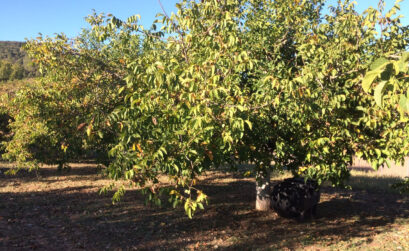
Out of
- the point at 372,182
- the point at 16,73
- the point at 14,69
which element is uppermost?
the point at 14,69

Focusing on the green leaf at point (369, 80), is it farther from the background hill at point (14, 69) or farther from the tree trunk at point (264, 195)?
the background hill at point (14, 69)

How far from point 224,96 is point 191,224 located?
5187 millimetres

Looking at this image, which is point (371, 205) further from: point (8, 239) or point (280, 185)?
point (8, 239)

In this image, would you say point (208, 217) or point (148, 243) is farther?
point (208, 217)

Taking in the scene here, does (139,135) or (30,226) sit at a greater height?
(139,135)

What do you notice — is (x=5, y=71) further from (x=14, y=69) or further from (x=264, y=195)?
(x=264, y=195)

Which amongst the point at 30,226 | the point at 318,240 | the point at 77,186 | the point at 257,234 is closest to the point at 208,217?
the point at 257,234

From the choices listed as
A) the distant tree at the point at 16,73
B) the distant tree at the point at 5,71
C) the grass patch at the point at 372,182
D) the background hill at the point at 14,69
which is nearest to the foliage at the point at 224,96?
the grass patch at the point at 372,182

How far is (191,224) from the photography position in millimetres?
8305

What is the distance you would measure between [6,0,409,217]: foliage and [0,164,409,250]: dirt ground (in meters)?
1.94

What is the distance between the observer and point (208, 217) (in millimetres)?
8984

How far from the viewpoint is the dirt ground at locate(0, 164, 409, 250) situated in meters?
6.84

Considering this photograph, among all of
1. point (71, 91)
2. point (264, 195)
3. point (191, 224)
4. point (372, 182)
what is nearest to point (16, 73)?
point (71, 91)

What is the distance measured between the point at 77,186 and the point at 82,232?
6479 mm
